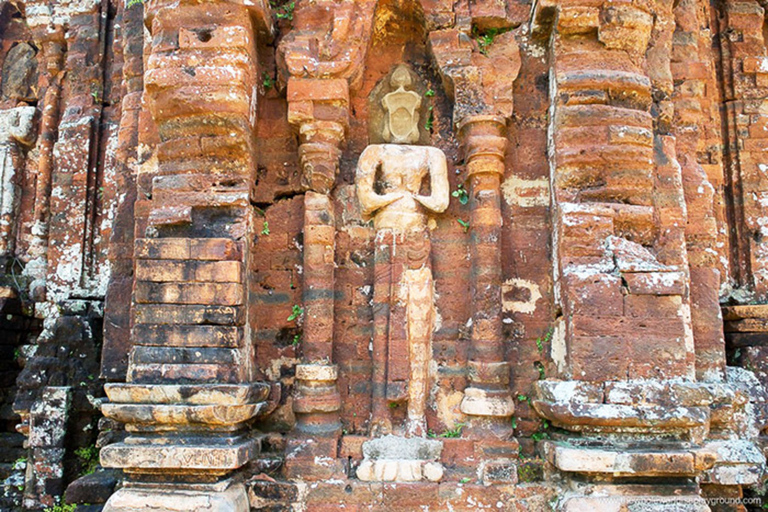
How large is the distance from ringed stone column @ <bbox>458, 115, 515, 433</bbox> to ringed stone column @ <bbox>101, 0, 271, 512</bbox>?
183 centimetres

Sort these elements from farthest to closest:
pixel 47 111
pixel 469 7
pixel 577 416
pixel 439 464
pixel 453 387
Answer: pixel 47 111, pixel 469 7, pixel 453 387, pixel 439 464, pixel 577 416

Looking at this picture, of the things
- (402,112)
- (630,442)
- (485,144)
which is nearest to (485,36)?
(402,112)

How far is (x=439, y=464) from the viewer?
16.5ft

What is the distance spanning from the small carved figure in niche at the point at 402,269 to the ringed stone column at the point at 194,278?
1051 millimetres

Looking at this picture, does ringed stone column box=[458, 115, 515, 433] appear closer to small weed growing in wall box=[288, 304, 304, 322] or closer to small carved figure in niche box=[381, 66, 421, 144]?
small carved figure in niche box=[381, 66, 421, 144]

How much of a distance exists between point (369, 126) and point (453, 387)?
264cm

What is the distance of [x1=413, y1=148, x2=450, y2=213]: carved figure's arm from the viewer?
18.1ft

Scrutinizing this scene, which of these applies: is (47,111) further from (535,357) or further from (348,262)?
(535,357)

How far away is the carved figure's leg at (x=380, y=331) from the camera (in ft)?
17.2

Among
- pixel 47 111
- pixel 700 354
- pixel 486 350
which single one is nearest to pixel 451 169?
pixel 486 350

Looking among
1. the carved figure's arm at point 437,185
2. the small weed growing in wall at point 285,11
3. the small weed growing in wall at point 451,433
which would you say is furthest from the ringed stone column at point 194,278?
the carved figure's arm at point 437,185

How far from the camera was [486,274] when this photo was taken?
536 cm

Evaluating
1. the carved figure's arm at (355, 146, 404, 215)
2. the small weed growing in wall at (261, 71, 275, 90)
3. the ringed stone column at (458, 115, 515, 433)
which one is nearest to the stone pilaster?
the ringed stone column at (458, 115, 515, 433)

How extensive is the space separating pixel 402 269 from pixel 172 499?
2.57 m
